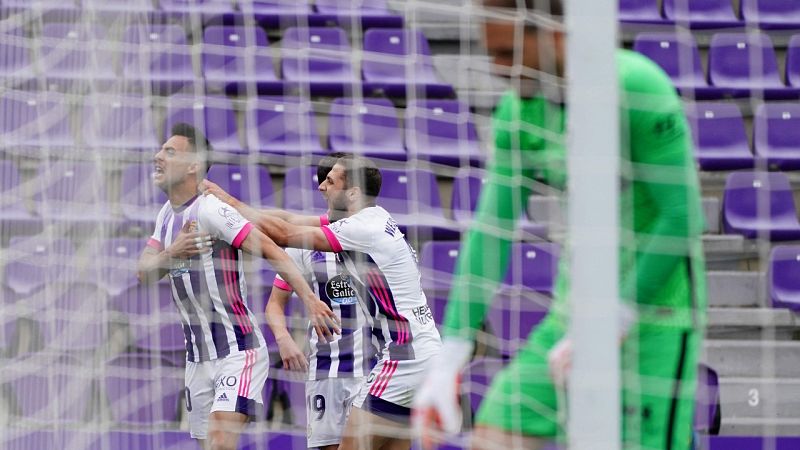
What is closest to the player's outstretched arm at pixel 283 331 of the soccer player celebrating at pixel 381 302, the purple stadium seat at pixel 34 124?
the soccer player celebrating at pixel 381 302

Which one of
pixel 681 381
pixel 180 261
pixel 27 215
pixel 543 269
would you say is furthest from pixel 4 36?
pixel 681 381

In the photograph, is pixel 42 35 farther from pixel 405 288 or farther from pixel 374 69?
pixel 374 69

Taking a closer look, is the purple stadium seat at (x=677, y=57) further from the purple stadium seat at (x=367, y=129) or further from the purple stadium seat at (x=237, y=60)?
the purple stadium seat at (x=237, y=60)

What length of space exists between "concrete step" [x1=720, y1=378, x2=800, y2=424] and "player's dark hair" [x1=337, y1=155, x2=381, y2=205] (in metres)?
2.02

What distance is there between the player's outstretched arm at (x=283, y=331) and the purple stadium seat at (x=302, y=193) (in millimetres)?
685

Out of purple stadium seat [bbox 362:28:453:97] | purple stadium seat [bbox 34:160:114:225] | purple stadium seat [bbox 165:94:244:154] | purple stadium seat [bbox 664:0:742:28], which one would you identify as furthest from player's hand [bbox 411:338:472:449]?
purple stadium seat [bbox 664:0:742:28]

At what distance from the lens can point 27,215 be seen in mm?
4543

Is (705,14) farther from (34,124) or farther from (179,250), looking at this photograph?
(34,124)

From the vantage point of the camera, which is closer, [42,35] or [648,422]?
[648,422]

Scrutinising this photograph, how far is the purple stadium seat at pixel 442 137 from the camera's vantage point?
6.38 m

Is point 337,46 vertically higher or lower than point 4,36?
higher

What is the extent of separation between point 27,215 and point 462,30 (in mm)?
3981

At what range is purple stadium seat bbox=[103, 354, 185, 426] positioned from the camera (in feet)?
14.6

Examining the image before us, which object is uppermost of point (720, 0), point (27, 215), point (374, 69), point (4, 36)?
point (720, 0)
